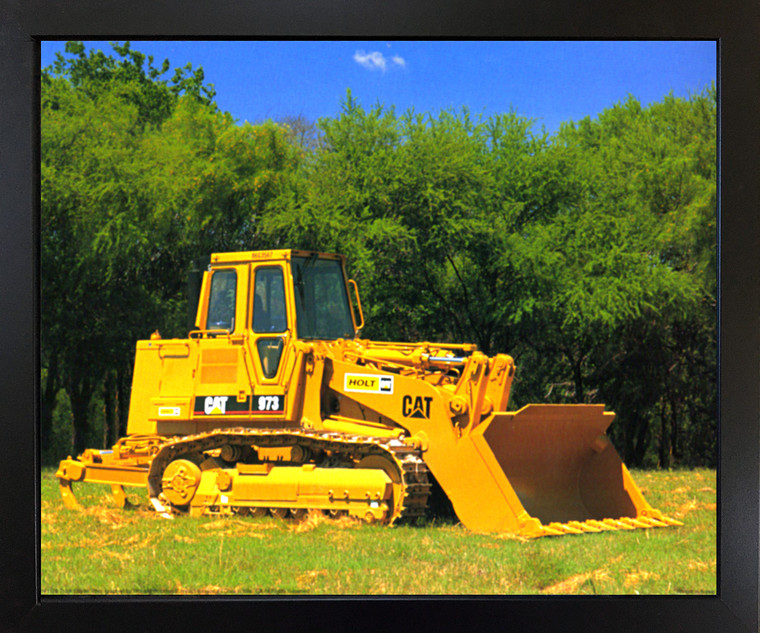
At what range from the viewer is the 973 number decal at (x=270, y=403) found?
8.77m

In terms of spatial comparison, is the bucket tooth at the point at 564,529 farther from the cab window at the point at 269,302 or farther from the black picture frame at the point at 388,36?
the cab window at the point at 269,302

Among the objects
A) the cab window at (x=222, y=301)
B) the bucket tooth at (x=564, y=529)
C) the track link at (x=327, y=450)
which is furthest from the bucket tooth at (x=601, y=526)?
the cab window at (x=222, y=301)

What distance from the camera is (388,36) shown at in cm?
474

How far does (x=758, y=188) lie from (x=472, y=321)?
25.4ft

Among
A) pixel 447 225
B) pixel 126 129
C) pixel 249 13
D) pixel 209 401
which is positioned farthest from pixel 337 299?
pixel 126 129

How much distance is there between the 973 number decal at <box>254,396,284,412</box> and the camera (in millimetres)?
8773

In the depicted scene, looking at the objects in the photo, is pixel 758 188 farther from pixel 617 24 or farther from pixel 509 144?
pixel 509 144

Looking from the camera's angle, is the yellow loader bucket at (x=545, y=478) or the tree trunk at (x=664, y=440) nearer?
the yellow loader bucket at (x=545, y=478)

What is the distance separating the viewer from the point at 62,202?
12469mm

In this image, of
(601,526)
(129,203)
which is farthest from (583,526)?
(129,203)

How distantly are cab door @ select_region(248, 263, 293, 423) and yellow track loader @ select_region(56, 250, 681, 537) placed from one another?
0.04 ft

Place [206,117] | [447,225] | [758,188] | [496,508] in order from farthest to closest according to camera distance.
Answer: [206,117], [447,225], [496,508], [758,188]

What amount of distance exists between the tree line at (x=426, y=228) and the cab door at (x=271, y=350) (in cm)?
277

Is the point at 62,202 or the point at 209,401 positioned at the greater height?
the point at 62,202
